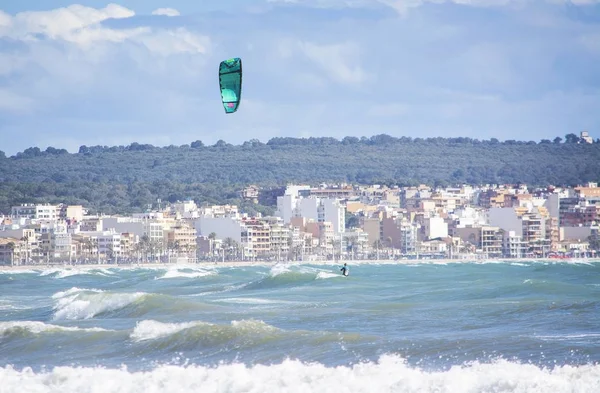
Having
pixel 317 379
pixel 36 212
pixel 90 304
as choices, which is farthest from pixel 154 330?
pixel 36 212

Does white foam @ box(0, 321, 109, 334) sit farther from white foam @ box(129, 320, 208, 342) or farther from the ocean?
white foam @ box(129, 320, 208, 342)

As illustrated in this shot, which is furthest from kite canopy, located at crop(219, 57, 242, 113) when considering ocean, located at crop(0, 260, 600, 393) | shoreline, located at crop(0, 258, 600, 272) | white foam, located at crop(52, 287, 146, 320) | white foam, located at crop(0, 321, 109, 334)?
shoreline, located at crop(0, 258, 600, 272)

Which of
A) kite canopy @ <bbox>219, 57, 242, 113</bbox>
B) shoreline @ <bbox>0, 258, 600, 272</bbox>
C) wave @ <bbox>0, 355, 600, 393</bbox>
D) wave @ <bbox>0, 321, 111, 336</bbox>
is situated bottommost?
shoreline @ <bbox>0, 258, 600, 272</bbox>

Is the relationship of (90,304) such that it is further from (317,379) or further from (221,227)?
(221,227)

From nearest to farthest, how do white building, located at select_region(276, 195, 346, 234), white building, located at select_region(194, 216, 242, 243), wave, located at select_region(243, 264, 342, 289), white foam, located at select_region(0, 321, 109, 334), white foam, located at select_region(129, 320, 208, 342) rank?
white foam, located at select_region(129, 320, 208, 342)
white foam, located at select_region(0, 321, 109, 334)
wave, located at select_region(243, 264, 342, 289)
white building, located at select_region(194, 216, 242, 243)
white building, located at select_region(276, 195, 346, 234)

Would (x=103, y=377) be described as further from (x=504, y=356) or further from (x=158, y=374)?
(x=504, y=356)

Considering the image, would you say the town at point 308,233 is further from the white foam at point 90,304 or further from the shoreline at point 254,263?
the white foam at point 90,304
